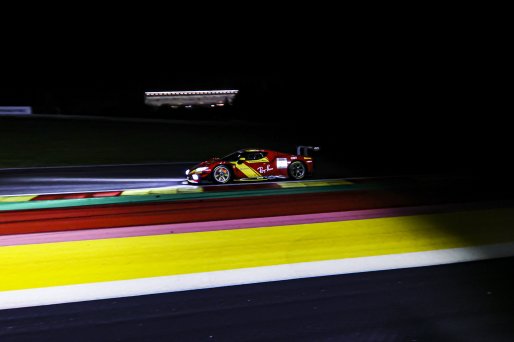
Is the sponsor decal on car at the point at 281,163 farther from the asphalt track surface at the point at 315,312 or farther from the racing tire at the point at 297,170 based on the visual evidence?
the asphalt track surface at the point at 315,312

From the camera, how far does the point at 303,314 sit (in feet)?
15.0

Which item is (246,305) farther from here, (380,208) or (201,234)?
(380,208)

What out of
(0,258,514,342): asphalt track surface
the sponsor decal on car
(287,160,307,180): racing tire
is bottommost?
(287,160,307,180): racing tire

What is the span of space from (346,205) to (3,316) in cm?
629

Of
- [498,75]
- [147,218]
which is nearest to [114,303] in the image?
[147,218]

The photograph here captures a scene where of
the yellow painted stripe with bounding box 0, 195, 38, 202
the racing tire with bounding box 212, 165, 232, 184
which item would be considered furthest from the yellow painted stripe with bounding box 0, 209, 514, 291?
the racing tire with bounding box 212, 165, 232, 184

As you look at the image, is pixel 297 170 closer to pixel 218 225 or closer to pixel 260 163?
pixel 260 163

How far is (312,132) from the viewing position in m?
35.6

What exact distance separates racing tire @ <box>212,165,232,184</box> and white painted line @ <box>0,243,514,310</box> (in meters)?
8.67

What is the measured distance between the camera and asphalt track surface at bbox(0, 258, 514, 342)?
416 centimetres

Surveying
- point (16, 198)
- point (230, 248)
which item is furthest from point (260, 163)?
point (230, 248)

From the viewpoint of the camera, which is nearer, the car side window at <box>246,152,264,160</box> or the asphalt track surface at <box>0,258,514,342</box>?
the asphalt track surface at <box>0,258,514,342</box>

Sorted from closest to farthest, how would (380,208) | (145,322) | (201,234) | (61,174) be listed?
1. (145,322)
2. (201,234)
3. (380,208)
4. (61,174)

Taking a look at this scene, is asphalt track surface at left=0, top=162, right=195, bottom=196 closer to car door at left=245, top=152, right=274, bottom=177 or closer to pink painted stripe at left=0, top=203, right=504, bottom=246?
car door at left=245, top=152, right=274, bottom=177
